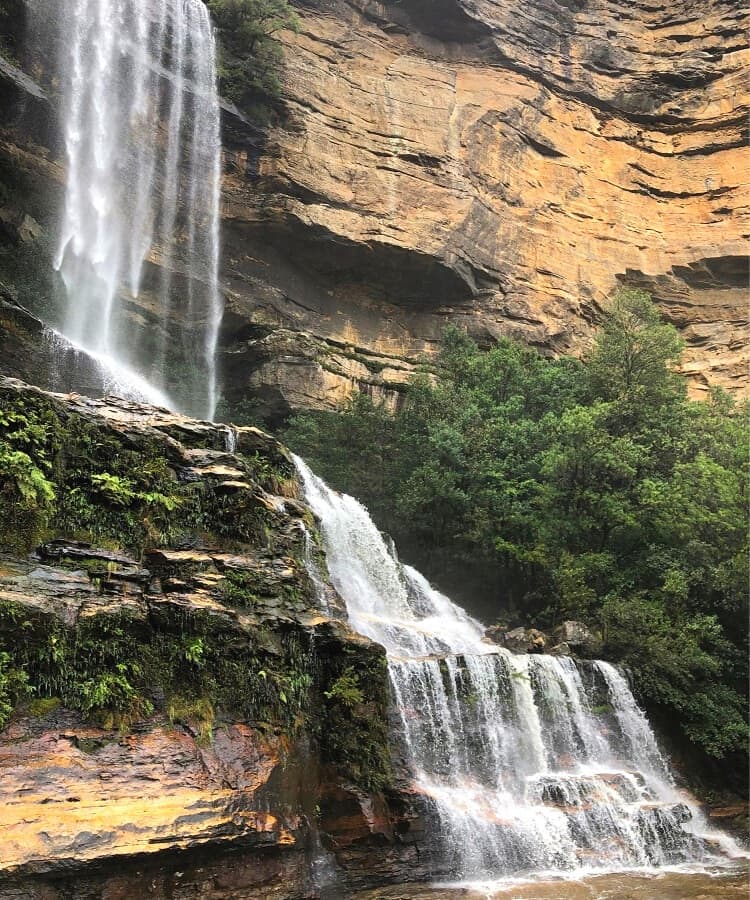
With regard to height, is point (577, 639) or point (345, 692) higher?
point (577, 639)

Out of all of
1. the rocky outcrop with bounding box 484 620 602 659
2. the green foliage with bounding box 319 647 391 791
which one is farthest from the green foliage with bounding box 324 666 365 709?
the rocky outcrop with bounding box 484 620 602 659

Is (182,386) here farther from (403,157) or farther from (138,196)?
(403,157)

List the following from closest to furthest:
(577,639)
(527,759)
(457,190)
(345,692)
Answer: (345,692) → (527,759) → (577,639) → (457,190)

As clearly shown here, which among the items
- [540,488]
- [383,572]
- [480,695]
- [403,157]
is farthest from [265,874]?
[403,157]

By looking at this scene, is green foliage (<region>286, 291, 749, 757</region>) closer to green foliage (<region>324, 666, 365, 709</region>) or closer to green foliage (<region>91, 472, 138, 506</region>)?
green foliage (<region>324, 666, 365, 709</region>)

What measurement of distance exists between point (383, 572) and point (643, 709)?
583 centimetres

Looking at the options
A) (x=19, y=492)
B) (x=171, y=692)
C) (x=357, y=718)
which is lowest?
(x=357, y=718)

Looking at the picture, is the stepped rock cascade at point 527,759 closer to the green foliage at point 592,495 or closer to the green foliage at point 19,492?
the green foliage at point 592,495

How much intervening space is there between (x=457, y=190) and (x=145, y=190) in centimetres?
1173

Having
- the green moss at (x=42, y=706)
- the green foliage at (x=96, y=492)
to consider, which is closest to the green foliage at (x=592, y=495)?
the green foliage at (x=96, y=492)

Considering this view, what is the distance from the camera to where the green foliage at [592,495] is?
1502 centimetres

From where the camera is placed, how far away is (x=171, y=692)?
7.86 meters

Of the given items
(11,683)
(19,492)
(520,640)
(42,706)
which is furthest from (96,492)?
(520,640)

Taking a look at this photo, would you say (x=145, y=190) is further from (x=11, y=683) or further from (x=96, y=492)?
(x=11, y=683)
